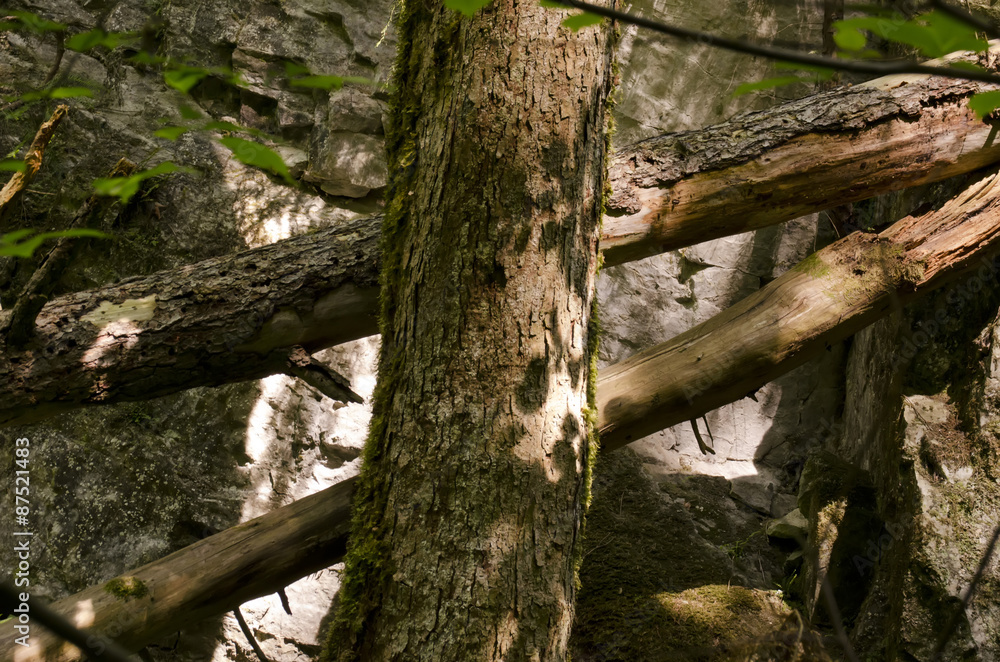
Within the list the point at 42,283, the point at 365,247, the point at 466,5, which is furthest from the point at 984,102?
the point at 42,283

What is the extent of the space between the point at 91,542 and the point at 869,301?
4.15 meters

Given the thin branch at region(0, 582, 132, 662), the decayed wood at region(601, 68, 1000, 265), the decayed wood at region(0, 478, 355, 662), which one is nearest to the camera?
the thin branch at region(0, 582, 132, 662)

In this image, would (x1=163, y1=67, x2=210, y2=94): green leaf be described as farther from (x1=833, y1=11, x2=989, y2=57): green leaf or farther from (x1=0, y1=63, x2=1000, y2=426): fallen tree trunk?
(x1=0, y1=63, x2=1000, y2=426): fallen tree trunk

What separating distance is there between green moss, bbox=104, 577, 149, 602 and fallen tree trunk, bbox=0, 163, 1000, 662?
3 cm

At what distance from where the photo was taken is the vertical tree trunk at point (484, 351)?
168 centimetres

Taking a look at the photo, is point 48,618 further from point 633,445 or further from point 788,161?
point 633,445

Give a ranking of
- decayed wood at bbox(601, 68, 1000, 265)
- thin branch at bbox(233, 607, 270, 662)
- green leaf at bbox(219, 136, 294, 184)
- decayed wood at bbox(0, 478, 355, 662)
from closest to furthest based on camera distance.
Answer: green leaf at bbox(219, 136, 294, 184) < decayed wood at bbox(0, 478, 355, 662) < thin branch at bbox(233, 607, 270, 662) < decayed wood at bbox(601, 68, 1000, 265)

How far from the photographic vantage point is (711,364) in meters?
2.77

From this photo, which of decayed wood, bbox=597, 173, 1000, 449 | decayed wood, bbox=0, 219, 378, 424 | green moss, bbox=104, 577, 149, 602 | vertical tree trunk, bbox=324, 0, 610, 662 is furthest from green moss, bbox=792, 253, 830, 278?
green moss, bbox=104, 577, 149, 602

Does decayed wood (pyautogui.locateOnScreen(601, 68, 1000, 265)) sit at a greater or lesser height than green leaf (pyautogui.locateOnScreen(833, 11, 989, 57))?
greater

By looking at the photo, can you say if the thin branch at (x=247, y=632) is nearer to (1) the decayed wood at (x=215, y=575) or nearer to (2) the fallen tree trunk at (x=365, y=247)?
(1) the decayed wood at (x=215, y=575)

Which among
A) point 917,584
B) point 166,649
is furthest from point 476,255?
point 166,649

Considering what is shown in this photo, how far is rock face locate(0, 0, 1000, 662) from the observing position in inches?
121

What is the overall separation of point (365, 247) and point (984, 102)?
2087 mm
